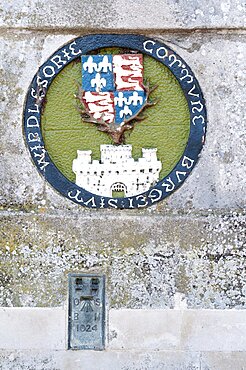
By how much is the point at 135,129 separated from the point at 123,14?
71 cm

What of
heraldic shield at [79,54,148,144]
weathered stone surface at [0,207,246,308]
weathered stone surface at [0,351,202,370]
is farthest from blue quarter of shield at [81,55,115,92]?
weathered stone surface at [0,351,202,370]

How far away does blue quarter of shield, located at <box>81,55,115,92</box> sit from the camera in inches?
185

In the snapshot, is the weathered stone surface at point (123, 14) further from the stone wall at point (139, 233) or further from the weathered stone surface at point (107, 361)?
the weathered stone surface at point (107, 361)

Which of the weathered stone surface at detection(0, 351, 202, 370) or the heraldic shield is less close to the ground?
the heraldic shield

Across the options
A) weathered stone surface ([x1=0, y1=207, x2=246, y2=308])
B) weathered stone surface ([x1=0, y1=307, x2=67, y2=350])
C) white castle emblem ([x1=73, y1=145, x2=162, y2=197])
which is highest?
white castle emblem ([x1=73, y1=145, x2=162, y2=197])

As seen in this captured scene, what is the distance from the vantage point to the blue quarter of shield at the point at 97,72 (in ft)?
15.4

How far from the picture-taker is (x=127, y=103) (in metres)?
4.68

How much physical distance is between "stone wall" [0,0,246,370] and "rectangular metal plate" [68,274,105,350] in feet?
0.15

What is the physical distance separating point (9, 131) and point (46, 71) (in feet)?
1.43

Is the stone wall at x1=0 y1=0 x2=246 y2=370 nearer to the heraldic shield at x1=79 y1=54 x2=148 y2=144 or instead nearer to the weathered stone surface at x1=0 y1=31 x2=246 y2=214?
the weathered stone surface at x1=0 y1=31 x2=246 y2=214

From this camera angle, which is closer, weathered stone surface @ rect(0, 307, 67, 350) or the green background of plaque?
weathered stone surface @ rect(0, 307, 67, 350)

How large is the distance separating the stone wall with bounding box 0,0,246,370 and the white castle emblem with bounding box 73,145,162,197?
147mm

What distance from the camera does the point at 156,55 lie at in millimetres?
4703

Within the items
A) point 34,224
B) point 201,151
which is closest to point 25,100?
point 34,224
